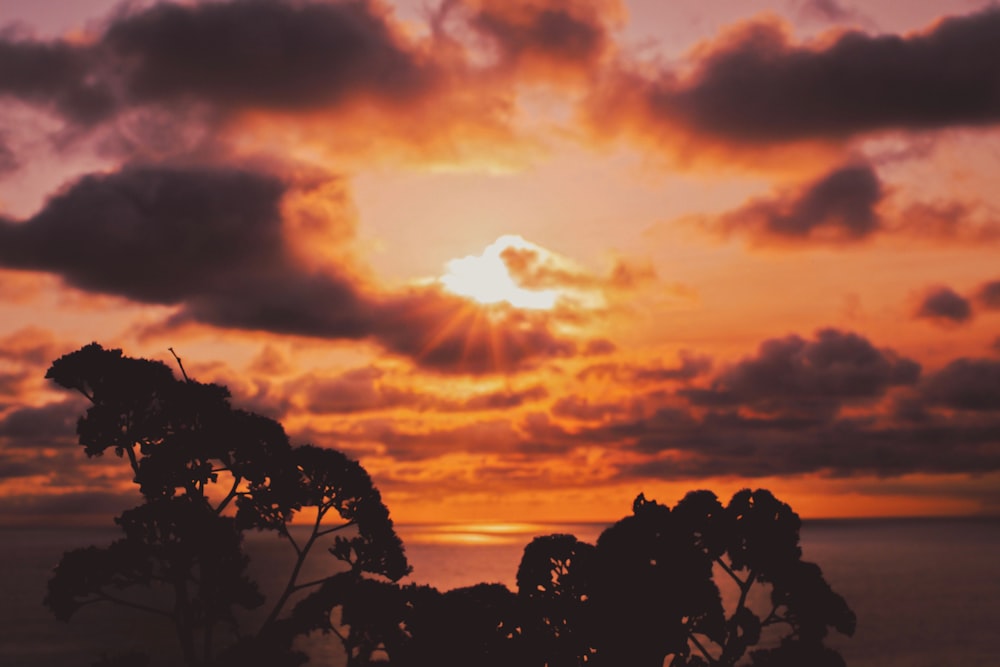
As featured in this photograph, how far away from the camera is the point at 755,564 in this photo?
40031 mm

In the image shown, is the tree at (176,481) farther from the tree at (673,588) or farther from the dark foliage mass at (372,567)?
the tree at (673,588)

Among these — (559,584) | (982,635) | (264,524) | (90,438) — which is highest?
(90,438)

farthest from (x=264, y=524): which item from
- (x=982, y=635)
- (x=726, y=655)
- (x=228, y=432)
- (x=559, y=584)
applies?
(x=982, y=635)

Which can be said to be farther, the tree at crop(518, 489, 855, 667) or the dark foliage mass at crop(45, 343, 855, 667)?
the tree at crop(518, 489, 855, 667)

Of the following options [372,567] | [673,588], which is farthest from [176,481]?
[673,588]

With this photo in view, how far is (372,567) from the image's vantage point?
103ft

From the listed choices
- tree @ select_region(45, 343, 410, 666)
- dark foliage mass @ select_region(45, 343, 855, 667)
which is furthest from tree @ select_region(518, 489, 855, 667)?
tree @ select_region(45, 343, 410, 666)

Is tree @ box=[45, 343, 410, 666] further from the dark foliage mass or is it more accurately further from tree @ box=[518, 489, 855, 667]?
tree @ box=[518, 489, 855, 667]

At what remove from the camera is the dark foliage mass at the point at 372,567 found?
26297mm

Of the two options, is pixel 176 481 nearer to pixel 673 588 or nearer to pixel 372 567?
pixel 372 567

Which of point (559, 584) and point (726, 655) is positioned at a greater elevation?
point (559, 584)

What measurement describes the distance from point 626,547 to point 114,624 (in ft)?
526

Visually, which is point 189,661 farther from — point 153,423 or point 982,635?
point 982,635

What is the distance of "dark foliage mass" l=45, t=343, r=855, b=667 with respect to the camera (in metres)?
26.3
